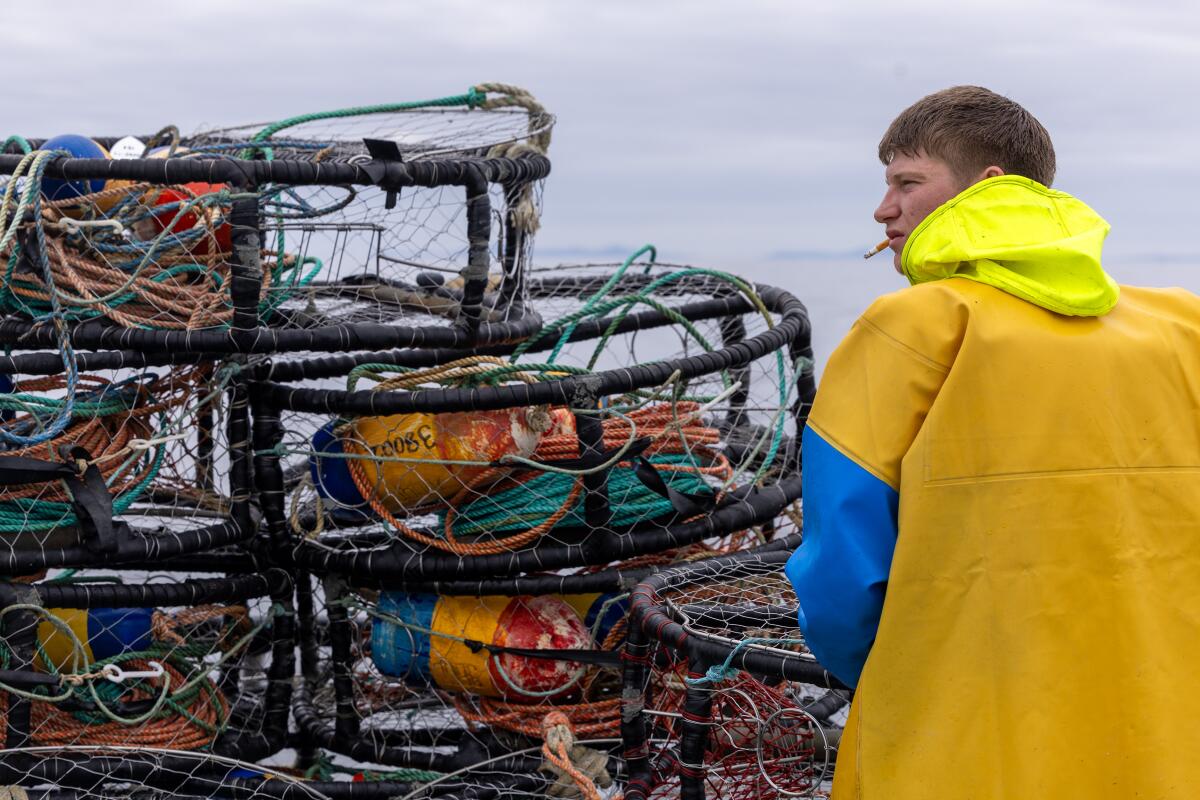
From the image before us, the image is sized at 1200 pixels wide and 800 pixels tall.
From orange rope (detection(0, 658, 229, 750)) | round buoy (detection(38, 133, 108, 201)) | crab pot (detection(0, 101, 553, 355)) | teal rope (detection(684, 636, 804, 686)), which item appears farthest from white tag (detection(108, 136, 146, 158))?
teal rope (detection(684, 636, 804, 686))

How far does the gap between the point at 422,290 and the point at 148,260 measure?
86cm

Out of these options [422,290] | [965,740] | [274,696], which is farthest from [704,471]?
[965,740]

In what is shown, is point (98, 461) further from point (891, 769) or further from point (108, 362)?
point (891, 769)

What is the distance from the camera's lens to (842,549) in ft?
5.95

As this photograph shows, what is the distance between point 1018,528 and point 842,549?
0.22 metres

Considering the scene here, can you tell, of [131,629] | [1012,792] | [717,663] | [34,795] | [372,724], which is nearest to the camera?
[1012,792]

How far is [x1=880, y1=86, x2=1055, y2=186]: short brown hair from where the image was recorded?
76.2 inches

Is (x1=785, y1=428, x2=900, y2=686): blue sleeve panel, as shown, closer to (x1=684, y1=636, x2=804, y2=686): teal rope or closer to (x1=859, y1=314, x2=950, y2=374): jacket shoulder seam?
(x1=859, y1=314, x2=950, y2=374): jacket shoulder seam

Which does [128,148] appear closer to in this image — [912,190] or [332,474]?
[332,474]

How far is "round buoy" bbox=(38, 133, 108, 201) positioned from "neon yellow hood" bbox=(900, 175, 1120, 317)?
2.20 meters

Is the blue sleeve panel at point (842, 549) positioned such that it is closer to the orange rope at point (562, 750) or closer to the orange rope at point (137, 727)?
the orange rope at point (562, 750)

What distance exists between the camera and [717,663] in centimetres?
244

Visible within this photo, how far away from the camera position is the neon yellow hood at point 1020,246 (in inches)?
71.2

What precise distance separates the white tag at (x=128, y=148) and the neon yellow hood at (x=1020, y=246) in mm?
3049
